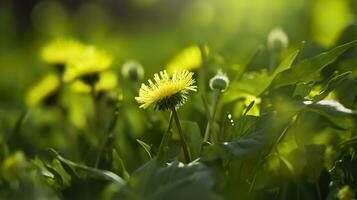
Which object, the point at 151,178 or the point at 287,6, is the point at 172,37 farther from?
the point at 151,178

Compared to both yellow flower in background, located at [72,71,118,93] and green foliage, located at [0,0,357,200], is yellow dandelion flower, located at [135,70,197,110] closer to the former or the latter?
green foliage, located at [0,0,357,200]

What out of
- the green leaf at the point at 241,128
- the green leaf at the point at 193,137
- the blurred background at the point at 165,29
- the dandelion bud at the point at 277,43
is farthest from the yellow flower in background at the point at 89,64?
the green leaf at the point at 241,128

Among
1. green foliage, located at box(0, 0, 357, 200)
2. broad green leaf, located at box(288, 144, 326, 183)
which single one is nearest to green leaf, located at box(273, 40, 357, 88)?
green foliage, located at box(0, 0, 357, 200)

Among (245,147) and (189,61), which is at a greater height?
(245,147)

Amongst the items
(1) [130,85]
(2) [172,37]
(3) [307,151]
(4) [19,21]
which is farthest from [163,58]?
(4) [19,21]

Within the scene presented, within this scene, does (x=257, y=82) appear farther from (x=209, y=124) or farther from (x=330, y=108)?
(x=330, y=108)

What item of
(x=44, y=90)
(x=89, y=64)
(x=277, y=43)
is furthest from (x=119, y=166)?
(x=44, y=90)
